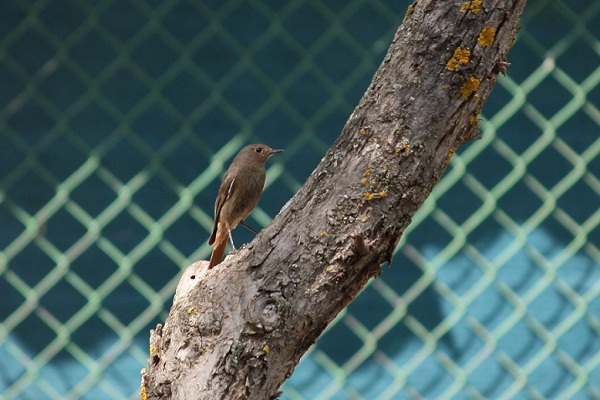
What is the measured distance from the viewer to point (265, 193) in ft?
8.71

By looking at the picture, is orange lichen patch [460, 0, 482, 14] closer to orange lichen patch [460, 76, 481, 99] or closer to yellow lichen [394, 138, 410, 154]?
orange lichen patch [460, 76, 481, 99]

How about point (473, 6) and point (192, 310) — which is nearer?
point (473, 6)

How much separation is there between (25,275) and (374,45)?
1.18m

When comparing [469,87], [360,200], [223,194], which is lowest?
[223,194]

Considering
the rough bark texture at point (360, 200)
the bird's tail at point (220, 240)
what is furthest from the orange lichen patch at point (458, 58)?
the bird's tail at point (220, 240)

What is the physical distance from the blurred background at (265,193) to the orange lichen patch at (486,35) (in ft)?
4.52

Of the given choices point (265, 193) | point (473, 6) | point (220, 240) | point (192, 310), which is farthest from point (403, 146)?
point (265, 193)

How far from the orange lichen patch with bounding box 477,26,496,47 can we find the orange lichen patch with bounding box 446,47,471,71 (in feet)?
0.07

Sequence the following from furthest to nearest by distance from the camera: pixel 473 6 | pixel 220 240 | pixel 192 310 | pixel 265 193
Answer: pixel 265 193 → pixel 220 240 → pixel 192 310 → pixel 473 6

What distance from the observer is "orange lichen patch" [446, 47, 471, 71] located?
1248mm

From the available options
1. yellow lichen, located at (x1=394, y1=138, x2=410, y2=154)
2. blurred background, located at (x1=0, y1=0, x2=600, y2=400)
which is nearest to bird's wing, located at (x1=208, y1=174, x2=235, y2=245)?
blurred background, located at (x1=0, y1=0, x2=600, y2=400)

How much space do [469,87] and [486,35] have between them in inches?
→ 2.9

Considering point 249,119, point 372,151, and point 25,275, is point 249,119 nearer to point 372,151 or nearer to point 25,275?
point 25,275

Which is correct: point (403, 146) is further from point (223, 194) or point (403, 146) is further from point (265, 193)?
point (265, 193)
